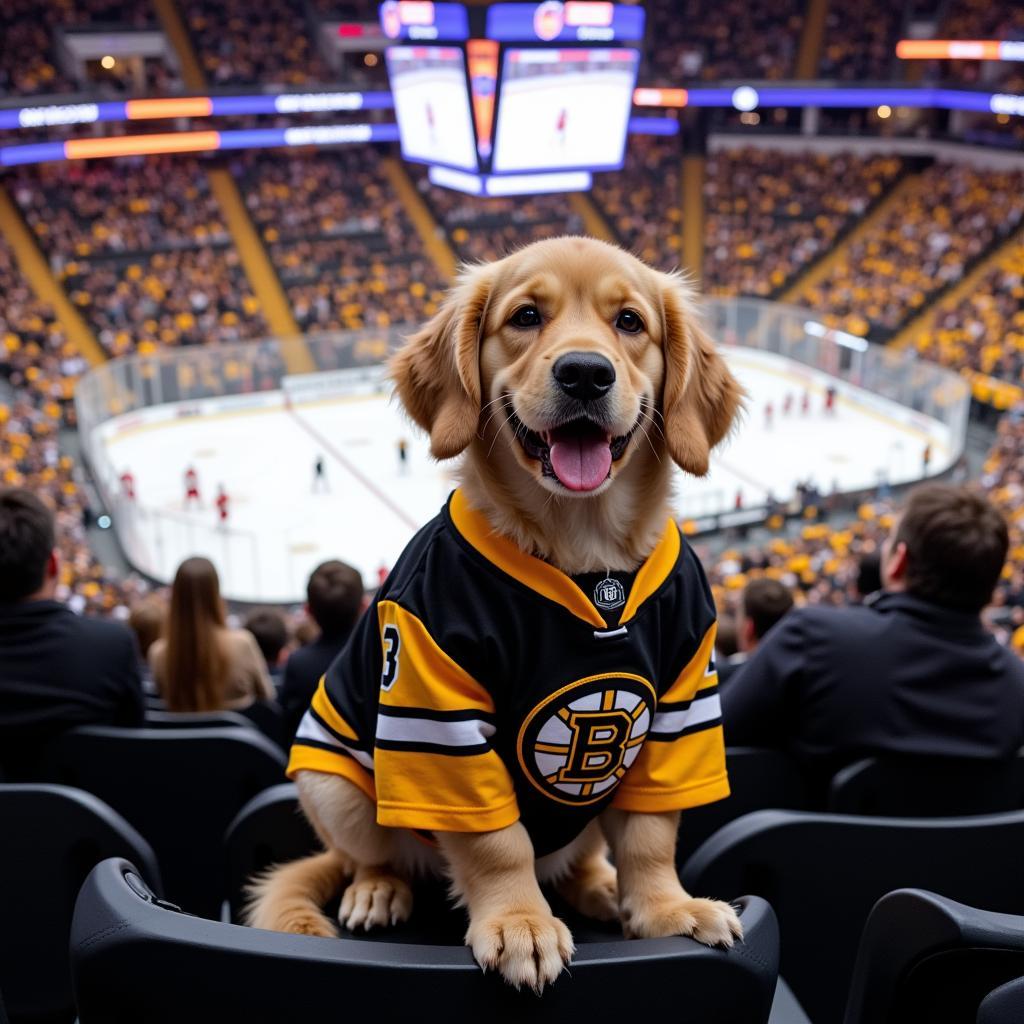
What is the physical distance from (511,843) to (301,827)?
69 centimetres

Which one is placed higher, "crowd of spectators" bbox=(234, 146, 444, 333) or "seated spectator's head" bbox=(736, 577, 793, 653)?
"crowd of spectators" bbox=(234, 146, 444, 333)

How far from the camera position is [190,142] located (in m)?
32.7

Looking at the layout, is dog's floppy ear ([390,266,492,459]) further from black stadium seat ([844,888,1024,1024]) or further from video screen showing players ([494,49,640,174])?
video screen showing players ([494,49,640,174])

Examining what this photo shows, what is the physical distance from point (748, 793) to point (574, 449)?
117 centimetres

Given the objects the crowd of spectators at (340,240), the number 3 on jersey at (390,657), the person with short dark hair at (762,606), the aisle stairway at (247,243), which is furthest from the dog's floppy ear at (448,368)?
the crowd of spectators at (340,240)

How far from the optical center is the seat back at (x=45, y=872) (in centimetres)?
214

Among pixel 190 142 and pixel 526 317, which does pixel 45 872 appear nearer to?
pixel 526 317

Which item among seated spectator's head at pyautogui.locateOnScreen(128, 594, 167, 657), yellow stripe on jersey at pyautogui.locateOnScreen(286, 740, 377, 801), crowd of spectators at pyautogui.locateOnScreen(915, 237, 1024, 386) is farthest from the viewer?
crowd of spectators at pyautogui.locateOnScreen(915, 237, 1024, 386)

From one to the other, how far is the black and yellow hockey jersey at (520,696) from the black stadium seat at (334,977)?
65cm

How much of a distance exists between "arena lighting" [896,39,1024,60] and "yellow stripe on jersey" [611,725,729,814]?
35996 mm

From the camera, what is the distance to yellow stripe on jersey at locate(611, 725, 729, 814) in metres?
2.32

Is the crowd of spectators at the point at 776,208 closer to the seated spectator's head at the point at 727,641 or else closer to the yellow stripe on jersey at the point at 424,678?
the seated spectator's head at the point at 727,641

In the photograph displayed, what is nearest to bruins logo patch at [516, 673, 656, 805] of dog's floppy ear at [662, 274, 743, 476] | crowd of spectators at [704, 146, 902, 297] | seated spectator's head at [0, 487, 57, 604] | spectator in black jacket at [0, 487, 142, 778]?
dog's floppy ear at [662, 274, 743, 476]

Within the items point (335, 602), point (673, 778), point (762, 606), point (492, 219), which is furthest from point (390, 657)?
point (492, 219)
